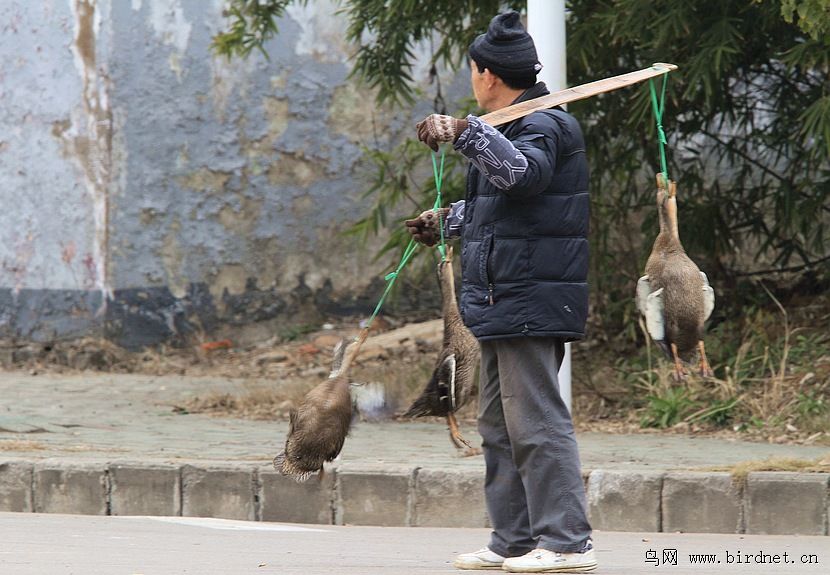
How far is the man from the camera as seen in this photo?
4.01 meters

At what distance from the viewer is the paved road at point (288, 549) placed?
14.8ft

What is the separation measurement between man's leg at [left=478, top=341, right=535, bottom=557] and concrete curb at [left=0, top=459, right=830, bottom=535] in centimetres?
170

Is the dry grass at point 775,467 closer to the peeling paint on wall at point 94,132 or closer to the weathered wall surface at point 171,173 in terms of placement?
the weathered wall surface at point 171,173

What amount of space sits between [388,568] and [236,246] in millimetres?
6893

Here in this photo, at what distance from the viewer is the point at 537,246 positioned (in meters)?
4.01

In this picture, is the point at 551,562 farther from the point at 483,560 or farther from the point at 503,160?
the point at 503,160

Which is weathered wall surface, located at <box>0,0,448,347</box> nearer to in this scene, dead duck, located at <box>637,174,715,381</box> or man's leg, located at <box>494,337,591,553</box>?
dead duck, located at <box>637,174,715,381</box>

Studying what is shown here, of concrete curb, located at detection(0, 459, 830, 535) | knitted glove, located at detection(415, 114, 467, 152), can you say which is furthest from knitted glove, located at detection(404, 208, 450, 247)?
concrete curb, located at detection(0, 459, 830, 535)

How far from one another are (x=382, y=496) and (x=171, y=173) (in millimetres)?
5620

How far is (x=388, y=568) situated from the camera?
4.52 meters

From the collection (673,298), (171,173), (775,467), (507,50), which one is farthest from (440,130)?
(171,173)

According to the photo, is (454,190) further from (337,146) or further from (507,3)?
(337,146)

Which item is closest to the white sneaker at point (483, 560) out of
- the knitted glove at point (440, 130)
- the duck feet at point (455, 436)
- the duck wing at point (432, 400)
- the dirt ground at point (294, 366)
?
the duck feet at point (455, 436)

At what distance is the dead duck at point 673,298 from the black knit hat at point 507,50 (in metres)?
0.72
